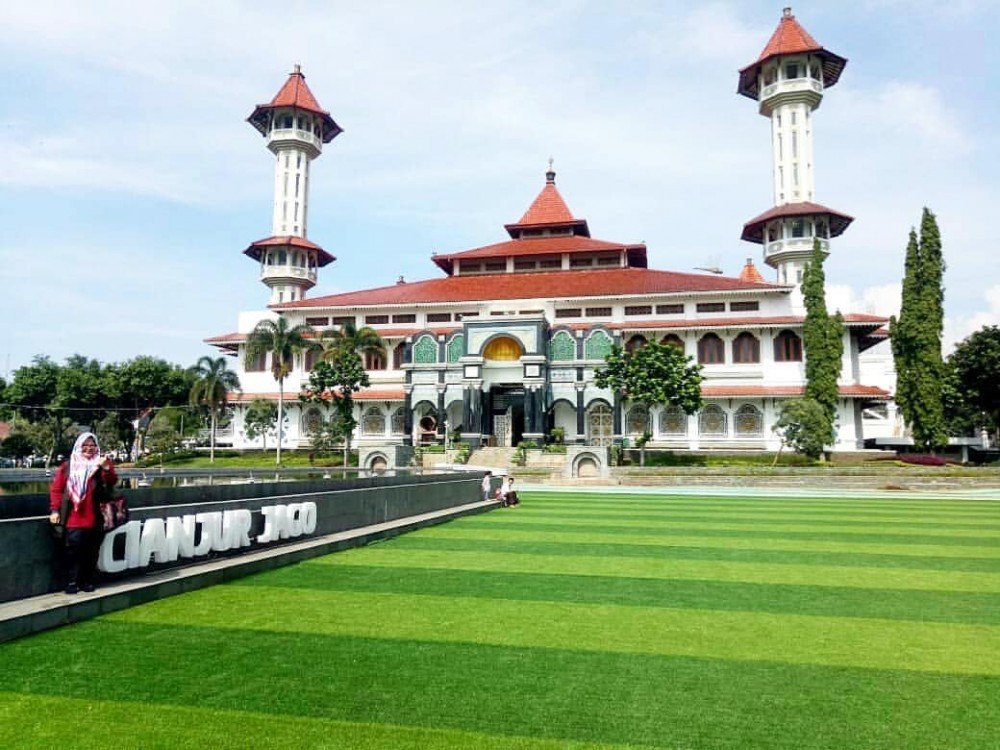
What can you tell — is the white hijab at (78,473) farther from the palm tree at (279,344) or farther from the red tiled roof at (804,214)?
the red tiled roof at (804,214)

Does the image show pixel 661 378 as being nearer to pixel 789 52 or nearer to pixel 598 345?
pixel 598 345

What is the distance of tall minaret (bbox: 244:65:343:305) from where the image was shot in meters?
54.2

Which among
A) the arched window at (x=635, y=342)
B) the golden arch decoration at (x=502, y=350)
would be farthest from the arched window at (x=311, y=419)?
the arched window at (x=635, y=342)

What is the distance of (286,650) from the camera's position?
5625 millimetres

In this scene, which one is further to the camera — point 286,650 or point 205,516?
point 205,516

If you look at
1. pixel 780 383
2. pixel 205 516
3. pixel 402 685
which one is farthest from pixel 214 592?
pixel 780 383

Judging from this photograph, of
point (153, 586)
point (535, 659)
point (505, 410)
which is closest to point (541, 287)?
point (505, 410)

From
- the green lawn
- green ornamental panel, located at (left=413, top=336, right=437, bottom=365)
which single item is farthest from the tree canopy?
the green lawn

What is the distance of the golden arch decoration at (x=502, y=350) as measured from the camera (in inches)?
1684

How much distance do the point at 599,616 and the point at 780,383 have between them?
129 ft

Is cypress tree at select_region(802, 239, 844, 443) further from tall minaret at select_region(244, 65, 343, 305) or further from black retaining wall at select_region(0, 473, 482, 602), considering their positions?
tall minaret at select_region(244, 65, 343, 305)

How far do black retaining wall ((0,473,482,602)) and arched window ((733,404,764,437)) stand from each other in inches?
1107

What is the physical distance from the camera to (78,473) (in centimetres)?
657

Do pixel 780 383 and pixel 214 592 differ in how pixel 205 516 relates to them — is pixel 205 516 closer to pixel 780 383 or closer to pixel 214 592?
pixel 214 592
